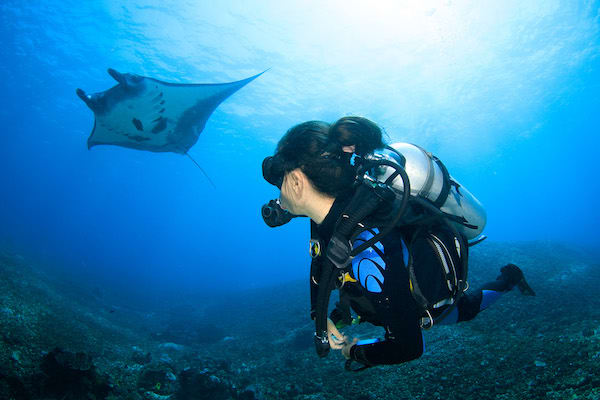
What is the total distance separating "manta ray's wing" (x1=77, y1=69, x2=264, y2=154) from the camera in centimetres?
605

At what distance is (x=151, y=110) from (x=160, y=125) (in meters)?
0.64

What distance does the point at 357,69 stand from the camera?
19.1m

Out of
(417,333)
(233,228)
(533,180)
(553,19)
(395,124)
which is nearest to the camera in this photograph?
(417,333)

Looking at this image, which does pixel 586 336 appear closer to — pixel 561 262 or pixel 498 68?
pixel 561 262

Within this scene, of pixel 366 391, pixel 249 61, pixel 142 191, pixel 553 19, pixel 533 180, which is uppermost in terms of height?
pixel 142 191

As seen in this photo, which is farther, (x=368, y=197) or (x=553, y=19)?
(x=553, y=19)

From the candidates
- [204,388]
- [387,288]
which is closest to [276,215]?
[387,288]

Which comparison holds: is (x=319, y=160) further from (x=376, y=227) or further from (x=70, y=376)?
(x=70, y=376)

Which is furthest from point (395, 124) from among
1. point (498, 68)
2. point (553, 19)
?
point (553, 19)

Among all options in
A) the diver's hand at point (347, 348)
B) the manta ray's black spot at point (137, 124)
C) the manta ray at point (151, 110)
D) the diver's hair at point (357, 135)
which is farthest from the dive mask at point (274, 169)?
the manta ray's black spot at point (137, 124)

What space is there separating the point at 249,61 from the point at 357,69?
811 cm

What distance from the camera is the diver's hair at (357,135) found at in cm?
149

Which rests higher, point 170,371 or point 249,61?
point 249,61

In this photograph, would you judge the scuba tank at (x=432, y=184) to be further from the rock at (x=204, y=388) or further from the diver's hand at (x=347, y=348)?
the rock at (x=204, y=388)
